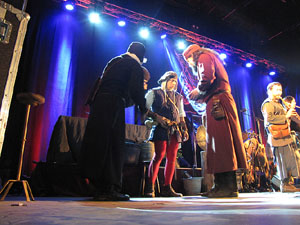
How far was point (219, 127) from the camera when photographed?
85.0 inches

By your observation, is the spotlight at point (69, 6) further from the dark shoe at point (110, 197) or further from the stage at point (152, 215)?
the stage at point (152, 215)

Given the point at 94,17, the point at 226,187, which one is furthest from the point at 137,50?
the point at 94,17

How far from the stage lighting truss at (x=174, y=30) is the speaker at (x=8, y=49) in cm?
586

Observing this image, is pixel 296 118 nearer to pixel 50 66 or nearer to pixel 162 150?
pixel 162 150

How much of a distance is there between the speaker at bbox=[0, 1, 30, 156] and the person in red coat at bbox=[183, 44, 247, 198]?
172cm

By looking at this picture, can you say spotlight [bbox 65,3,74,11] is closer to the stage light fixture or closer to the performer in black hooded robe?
the performer in black hooded robe

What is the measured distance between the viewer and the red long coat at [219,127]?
6.76ft

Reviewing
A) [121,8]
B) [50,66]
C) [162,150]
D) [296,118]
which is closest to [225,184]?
[162,150]

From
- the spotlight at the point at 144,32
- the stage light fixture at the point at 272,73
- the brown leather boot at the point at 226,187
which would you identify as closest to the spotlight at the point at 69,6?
the spotlight at the point at 144,32

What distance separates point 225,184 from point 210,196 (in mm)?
177

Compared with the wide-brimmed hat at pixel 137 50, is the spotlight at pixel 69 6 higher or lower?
higher

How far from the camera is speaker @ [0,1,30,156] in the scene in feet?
2.74

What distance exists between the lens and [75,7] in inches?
242

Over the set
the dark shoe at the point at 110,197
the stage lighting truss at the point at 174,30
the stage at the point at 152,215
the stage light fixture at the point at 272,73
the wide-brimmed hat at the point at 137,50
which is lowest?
the dark shoe at the point at 110,197
